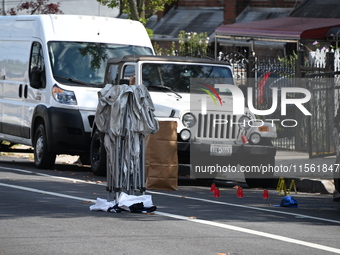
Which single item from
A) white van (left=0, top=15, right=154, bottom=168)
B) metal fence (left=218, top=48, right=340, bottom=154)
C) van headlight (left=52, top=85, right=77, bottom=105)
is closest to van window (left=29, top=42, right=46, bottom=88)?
white van (left=0, top=15, right=154, bottom=168)

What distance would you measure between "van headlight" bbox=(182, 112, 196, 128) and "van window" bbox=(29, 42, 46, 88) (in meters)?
3.16

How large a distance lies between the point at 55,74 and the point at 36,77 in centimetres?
36

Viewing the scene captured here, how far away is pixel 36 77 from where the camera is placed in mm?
16312

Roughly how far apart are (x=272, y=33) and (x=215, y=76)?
44.8ft

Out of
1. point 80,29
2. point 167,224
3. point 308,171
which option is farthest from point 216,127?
point 167,224

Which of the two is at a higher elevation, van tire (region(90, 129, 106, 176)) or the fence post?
the fence post

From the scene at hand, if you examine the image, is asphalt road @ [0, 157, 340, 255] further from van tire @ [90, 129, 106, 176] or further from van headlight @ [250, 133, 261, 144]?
van tire @ [90, 129, 106, 176]

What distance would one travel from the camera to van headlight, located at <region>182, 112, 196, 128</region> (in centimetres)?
1454

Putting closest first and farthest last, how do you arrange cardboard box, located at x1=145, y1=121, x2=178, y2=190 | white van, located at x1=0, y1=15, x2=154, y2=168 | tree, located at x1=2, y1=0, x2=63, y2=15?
cardboard box, located at x1=145, y1=121, x2=178, y2=190 < white van, located at x1=0, y1=15, x2=154, y2=168 < tree, located at x1=2, y1=0, x2=63, y2=15

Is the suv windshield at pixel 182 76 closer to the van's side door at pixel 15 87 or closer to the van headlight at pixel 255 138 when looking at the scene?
the van headlight at pixel 255 138

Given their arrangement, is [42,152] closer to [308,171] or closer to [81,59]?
[81,59]

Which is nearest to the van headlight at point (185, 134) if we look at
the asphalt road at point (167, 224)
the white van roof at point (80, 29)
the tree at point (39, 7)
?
the asphalt road at point (167, 224)

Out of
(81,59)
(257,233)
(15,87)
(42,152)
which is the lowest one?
(257,233)

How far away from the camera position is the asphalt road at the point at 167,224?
816cm
